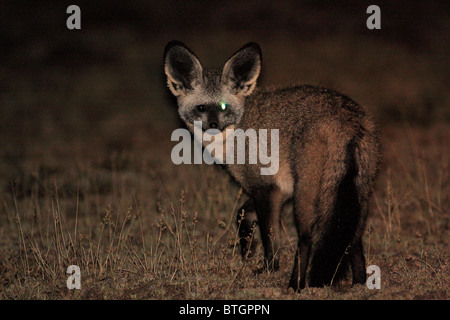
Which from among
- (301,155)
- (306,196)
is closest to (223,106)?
(301,155)

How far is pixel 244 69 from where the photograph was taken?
6188 millimetres

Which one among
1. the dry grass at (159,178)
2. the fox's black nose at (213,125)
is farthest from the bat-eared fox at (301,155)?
the dry grass at (159,178)

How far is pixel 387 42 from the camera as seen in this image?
18.3m

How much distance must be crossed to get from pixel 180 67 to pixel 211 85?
0.42 m

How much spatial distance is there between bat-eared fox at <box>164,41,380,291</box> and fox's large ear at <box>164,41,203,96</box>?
12mm

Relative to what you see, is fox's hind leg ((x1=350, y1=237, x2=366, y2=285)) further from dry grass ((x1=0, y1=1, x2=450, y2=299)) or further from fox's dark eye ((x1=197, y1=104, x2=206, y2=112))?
fox's dark eye ((x1=197, y1=104, x2=206, y2=112))

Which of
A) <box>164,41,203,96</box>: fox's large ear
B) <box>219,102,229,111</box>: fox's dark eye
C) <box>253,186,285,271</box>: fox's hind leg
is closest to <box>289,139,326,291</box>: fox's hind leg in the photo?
<box>253,186,285,271</box>: fox's hind leg

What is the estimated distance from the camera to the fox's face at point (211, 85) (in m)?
6.07

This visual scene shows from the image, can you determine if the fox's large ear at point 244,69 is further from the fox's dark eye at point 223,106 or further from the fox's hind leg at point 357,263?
the fox's hind leg at point 357,263

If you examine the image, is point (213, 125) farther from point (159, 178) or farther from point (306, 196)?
point (159, 178)

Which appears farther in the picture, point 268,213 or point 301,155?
point 268,213

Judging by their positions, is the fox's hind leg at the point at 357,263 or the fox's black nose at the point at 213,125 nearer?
the fox's hind leg at the point at 357,263

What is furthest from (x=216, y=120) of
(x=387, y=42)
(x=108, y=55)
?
(x=387, y=42)

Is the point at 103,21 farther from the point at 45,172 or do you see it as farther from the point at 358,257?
the point at 358,257
